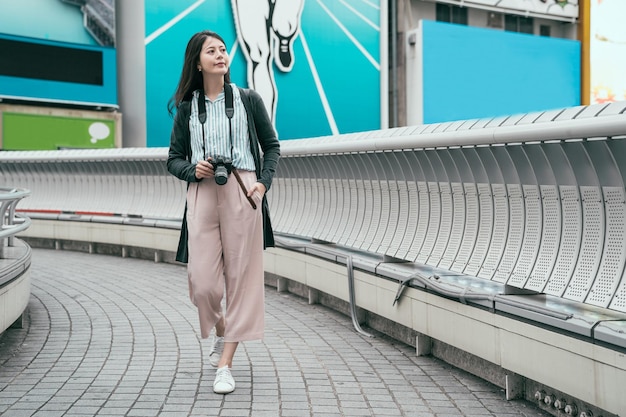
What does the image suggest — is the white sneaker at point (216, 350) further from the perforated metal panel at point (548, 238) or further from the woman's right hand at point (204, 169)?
the perforated metal panel at point (548, 238)

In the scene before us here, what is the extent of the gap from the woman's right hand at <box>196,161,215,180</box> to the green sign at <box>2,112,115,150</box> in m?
23.3

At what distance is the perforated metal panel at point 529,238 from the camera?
14.9ft

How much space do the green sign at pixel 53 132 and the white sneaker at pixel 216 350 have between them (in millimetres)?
→ 22846

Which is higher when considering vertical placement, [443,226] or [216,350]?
[443,226]

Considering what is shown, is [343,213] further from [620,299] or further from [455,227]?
[620,299]

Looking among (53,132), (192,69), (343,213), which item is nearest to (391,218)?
(343,213)

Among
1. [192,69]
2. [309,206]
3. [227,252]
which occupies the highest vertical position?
[192,69]

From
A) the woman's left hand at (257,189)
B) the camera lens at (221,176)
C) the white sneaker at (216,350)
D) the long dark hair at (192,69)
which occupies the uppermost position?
the long dark hair at (192,69)

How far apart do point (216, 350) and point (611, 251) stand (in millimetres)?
2353

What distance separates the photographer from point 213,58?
4.54 metres

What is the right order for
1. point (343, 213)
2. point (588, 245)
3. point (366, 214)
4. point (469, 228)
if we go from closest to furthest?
point (588, 245)
point (469, 228)
point (366, 214)
point (343, 213)

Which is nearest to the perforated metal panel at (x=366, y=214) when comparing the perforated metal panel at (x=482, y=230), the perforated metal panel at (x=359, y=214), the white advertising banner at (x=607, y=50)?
the perforated metal panel at (x=359, y=214)

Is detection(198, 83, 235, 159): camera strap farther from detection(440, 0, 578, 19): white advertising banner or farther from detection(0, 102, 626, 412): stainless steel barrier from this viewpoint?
detection(440, 0, 578, 19): white advertising banner

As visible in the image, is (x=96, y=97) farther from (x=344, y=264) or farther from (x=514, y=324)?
(x=514, y=324)
